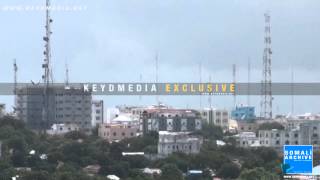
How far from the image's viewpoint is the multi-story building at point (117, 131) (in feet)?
318

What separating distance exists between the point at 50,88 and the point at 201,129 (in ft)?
42.2

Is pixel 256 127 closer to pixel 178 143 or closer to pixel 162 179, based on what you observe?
pixel 178 143

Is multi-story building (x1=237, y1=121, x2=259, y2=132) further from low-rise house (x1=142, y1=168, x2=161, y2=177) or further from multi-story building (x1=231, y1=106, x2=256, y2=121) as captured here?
low-rise house (x1=142, y1=168, x2=161, y2=177)

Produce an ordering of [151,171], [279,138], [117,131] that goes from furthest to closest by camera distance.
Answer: [117,131] → [279,138] → [151,171]

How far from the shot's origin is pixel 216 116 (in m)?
119

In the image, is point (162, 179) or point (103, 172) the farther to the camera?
point (103, 172)

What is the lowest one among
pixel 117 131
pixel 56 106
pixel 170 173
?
pixel 170 173

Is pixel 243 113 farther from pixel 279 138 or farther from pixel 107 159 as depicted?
pixel 107 159

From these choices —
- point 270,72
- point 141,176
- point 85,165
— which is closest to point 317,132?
point 270,72

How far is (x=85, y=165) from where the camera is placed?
227 feet

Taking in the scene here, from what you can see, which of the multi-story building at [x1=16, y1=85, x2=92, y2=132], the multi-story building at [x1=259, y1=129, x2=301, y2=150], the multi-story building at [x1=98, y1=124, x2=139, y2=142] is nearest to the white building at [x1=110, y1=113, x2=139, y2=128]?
the multi-story building at [x1=98, y1=124, x2=139, y2=142]

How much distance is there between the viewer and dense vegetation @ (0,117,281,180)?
61.5m

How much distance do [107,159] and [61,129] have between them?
80.8ft

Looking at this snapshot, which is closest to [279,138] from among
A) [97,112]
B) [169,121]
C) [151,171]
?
[169,121]
